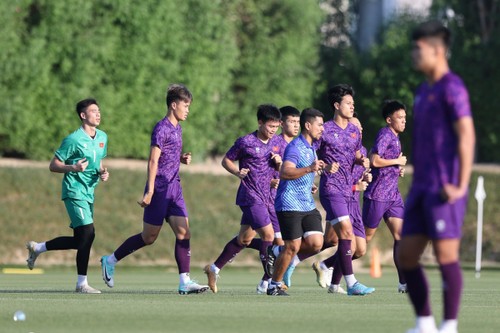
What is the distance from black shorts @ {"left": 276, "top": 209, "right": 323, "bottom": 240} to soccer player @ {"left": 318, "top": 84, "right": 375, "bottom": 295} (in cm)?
83

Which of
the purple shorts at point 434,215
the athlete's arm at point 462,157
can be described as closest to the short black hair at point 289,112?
the purple shorts at point 434,215

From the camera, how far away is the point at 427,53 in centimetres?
1085

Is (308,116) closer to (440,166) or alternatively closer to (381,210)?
(381,210)

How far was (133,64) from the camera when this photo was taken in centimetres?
4788

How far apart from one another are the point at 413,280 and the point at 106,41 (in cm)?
3564

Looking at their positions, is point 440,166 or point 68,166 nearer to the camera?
point 440,166

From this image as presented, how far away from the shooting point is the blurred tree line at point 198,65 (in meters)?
44.4

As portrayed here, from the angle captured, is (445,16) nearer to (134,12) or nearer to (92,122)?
(134,12)

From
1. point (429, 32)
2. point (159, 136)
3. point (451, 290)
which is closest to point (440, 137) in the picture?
point (429, 32)

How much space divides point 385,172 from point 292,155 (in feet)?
9.21

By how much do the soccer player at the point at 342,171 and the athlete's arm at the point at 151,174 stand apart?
81.0 inches

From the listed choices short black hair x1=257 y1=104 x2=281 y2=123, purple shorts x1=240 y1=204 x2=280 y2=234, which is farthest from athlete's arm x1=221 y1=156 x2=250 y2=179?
short black hair x1=257 y1=104 x2=281 y2=123

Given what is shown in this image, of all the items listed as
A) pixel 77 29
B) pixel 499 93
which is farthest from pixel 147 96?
pixel 499 93

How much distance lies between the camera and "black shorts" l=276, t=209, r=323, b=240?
17016mm
